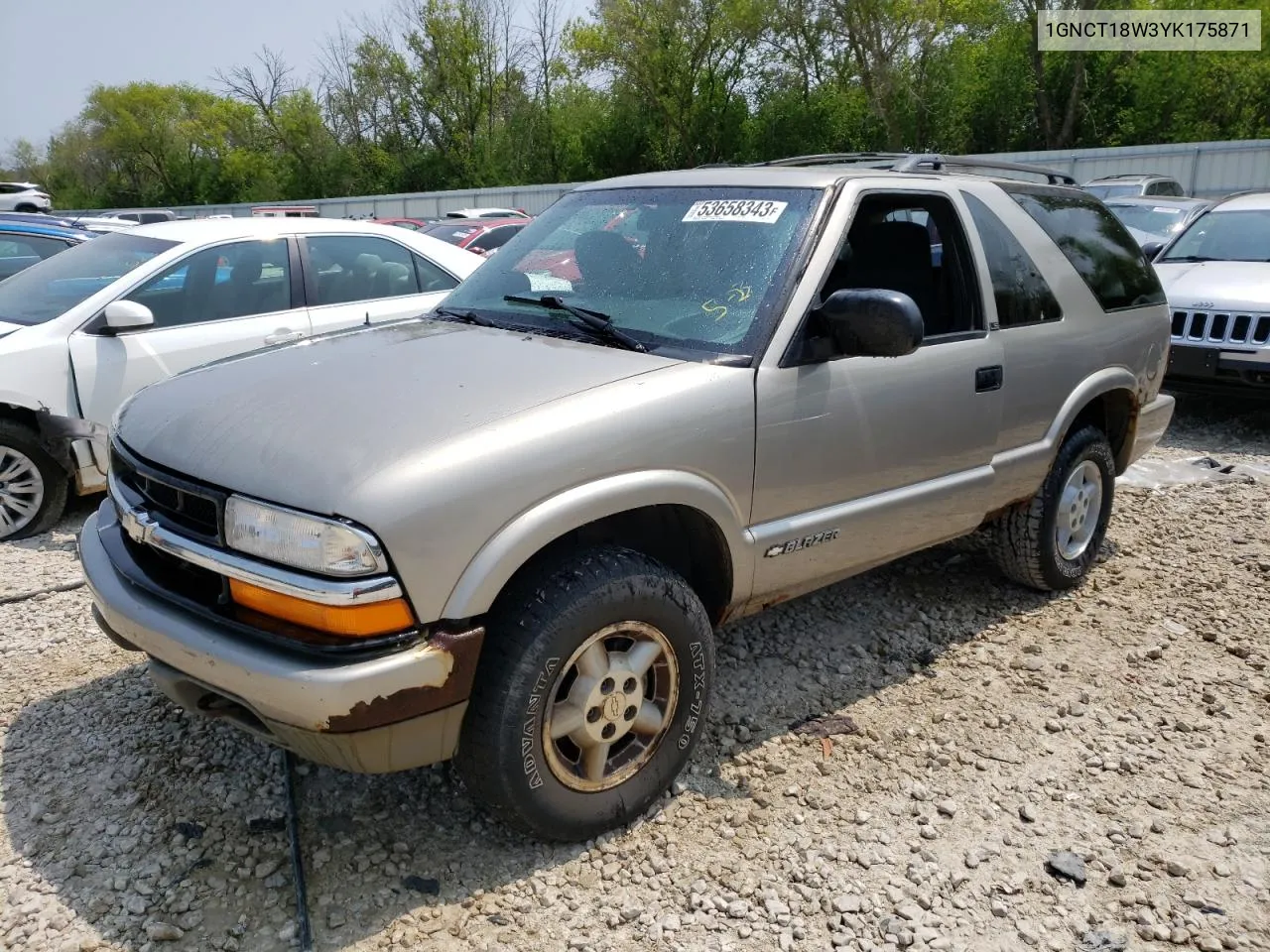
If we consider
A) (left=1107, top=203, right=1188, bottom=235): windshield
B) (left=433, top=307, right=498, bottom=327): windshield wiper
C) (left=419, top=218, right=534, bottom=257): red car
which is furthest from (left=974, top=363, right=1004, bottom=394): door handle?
(left=419, top=218, right=534, bottom=257): red car

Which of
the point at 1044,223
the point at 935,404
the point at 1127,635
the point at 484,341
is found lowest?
the point at 1127,635

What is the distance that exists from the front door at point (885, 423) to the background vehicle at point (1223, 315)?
4.25 metres

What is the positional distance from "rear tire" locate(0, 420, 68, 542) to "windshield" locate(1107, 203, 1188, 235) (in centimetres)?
1103

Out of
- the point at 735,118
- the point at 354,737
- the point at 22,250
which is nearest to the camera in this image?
the point at 354,737

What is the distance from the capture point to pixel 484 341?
321 cm

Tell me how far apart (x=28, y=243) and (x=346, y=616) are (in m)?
9.04

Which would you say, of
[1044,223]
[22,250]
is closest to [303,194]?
[22,250]

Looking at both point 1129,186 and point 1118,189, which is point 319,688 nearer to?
point 1118,189

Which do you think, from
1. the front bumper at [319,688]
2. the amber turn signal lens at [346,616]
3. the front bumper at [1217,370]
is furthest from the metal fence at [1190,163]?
the amber turn signal lens at [346,616]

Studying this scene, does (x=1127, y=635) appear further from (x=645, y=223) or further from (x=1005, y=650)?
(x=645, y=223)

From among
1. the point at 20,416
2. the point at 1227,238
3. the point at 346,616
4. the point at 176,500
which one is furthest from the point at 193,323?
the point at 1227,238

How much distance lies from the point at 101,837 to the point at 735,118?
41329 millimetres

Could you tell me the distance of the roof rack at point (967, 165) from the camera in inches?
157

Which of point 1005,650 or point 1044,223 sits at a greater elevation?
point 1044,223
